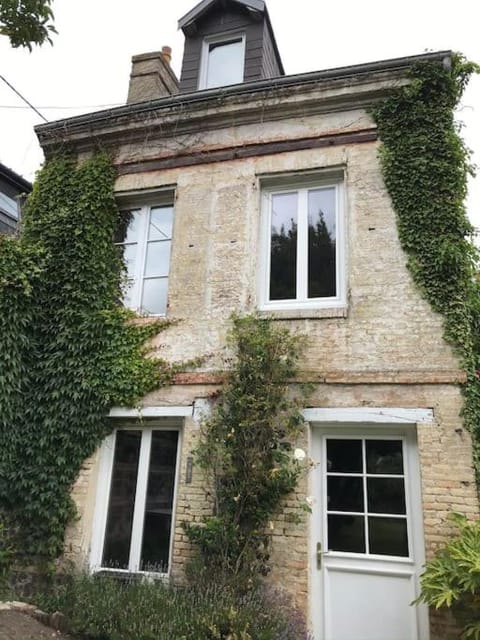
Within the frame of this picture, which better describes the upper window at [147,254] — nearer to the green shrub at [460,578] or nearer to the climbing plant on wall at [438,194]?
the climbing plant on wall at [438,194]

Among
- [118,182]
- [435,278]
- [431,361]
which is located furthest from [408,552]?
[118,182]

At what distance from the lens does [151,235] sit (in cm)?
752

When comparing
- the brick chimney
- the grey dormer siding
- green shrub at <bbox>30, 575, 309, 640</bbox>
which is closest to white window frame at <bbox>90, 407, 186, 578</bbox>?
green shrub at <bbox>30, 575, 309, 640</bbox>

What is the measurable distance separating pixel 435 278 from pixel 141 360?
3.82 metres

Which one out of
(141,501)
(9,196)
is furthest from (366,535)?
(9,196)

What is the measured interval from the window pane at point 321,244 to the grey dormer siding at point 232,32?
288 cm

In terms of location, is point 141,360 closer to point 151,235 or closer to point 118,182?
point 151,235

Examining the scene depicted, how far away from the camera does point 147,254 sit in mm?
7426

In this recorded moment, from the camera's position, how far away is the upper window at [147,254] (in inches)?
283

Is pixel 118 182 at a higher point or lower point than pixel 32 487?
higher

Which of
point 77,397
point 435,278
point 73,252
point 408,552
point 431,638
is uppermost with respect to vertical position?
point 73,252

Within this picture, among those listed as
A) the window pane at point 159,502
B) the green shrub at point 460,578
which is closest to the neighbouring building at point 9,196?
the window pane at point 159,502

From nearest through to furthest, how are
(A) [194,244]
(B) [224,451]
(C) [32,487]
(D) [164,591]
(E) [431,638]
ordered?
(E) [431,638], (D) [164,591], (B) [224,451], (C) [32,487], (A) [194,244]

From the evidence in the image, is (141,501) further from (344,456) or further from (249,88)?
(249,88)
